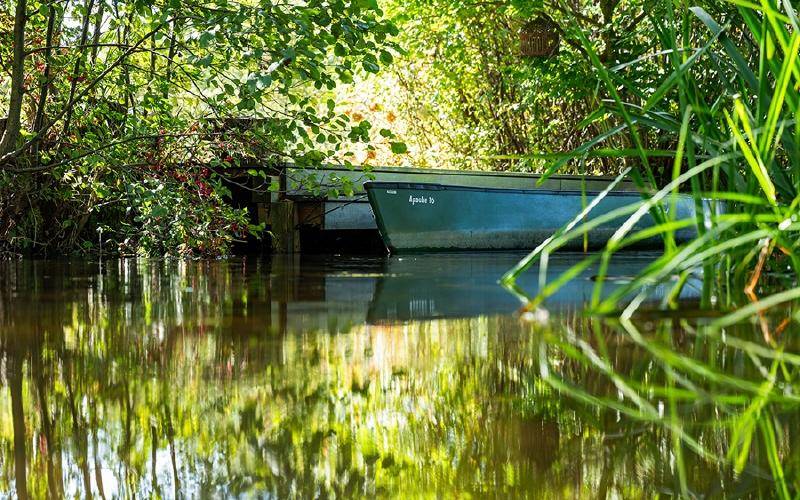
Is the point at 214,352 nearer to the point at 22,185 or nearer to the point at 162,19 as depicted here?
the point at 162,19

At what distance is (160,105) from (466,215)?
137 inches

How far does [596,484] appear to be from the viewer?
743 millimetres

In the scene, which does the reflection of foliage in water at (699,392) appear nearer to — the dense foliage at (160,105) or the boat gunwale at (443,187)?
the dense foliage at (160,105)

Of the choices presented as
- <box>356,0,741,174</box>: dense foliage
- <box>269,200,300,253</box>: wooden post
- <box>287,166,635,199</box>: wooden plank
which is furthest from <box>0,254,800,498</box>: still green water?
<box>356,0,741,174</box>: dense foliage

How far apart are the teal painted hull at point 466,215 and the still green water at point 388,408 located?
5464mm

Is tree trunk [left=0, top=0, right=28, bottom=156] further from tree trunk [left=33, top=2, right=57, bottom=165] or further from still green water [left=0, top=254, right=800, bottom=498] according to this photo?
still green water [left=0, top=254, right=800, bottom=498]

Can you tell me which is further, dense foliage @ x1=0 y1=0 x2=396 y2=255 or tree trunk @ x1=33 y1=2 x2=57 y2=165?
tree trunk @ x1=33 y1=2 x2=57 y2=165

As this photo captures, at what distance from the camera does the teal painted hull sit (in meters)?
7.55

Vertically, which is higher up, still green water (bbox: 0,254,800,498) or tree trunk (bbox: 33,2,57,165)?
tree trunk (bbox: 33,2,57,165)

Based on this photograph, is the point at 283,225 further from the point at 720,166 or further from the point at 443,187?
the point at 720,166

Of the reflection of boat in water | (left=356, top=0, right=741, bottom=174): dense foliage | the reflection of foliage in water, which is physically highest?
(left=356, top=0, right=741, bottom=174): dense foliage

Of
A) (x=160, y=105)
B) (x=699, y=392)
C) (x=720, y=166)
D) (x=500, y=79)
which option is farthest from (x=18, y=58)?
(x=500, y=79)

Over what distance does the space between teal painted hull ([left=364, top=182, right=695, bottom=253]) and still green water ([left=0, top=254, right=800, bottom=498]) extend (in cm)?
546

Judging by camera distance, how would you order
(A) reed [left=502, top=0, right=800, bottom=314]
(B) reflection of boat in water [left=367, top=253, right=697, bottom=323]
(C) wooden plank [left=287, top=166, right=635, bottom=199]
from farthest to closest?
1. (C) wooden plank [left=287, top=166, right=635, bottom=199]
2. (B) reflection of boat in water [left=367, top=253, right=697, bottom=323]
3. (A) reed [left=502, top=0, right=800, bottom=314]
